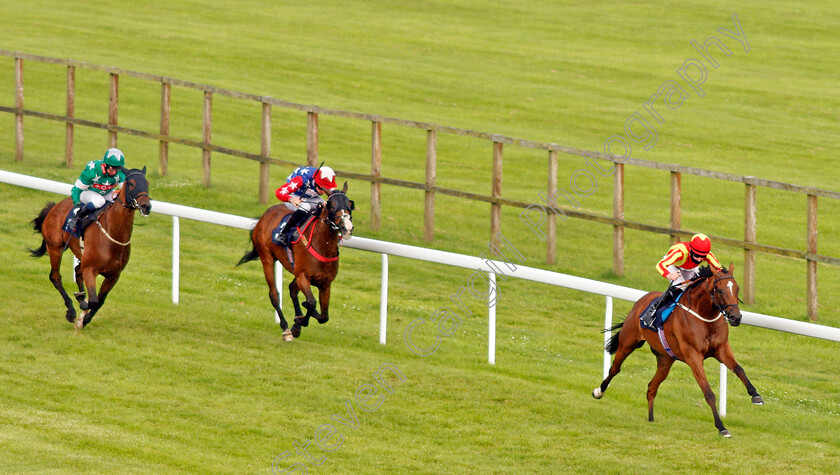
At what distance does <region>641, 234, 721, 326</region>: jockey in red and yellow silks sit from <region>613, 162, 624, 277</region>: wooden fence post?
451 cm

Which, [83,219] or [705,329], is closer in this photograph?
[705,329]

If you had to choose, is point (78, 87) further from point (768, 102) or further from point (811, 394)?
point (811, 394)

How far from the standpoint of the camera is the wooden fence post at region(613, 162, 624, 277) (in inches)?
523

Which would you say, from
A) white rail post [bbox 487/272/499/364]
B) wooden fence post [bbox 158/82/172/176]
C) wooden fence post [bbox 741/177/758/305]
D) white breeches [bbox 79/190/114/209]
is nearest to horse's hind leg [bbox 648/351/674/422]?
white rail post [bbox 487/272/499/364]

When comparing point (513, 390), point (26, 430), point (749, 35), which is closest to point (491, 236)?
point (513, 390)

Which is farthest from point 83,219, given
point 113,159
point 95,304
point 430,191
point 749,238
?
point 749,238

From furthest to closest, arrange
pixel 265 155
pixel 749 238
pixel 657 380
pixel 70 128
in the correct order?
pixel 70 128, pixel 265 155, pixel 749 238, pixel 657 380

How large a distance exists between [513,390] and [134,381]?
9.64ft

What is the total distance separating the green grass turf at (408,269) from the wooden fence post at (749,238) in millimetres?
445

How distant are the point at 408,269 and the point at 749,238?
3.78 metres

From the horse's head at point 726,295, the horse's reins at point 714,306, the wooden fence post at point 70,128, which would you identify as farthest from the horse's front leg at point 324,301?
the wooden fence post at point 70,128

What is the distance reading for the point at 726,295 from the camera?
8.05 m

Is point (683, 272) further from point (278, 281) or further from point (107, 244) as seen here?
point (107, 244)

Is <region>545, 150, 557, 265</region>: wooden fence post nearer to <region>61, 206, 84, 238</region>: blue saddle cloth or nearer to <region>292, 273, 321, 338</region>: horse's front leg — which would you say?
<region>292, 273, 321, 338</region>: horse's front leg
